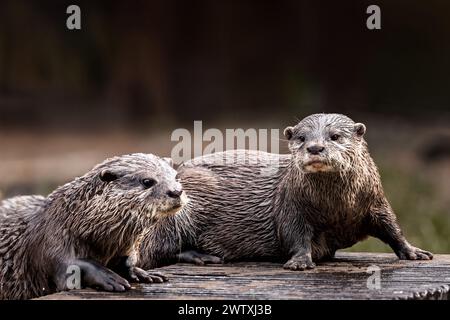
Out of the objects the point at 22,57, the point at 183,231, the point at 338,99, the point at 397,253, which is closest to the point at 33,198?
the point at 183,231

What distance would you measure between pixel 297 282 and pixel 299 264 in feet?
0.92

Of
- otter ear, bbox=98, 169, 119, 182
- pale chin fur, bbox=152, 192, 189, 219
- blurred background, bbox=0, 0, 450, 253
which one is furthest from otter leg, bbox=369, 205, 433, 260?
blurred background, bbox=0, 0, 450, 253

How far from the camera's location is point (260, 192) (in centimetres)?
434

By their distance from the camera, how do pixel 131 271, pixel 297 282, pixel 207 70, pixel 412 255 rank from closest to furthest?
pixel 297 282
pixel 131 271
pixel 412 255
pixel 207 70

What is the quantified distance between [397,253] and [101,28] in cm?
790

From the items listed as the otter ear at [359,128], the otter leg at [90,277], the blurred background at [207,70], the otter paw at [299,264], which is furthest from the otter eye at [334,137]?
the blurred background at [207,70]

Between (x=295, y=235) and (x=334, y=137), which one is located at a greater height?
(x=334, y=137)

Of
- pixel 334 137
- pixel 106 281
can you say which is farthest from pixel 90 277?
pixel 334 137

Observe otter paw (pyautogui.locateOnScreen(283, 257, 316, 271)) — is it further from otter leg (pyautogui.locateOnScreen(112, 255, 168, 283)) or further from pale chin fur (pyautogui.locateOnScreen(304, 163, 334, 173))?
otter leg (pyautogui.locateOnScreen(112, 255, 168, 283))

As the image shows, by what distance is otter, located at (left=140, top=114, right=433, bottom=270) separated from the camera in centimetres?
397

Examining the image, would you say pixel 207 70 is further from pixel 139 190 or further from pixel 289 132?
pixel 139 190

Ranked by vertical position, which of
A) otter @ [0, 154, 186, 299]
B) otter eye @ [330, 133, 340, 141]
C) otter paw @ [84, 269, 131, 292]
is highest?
otter eye @ [330, 133, 340, 141]

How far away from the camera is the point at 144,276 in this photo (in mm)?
3770
